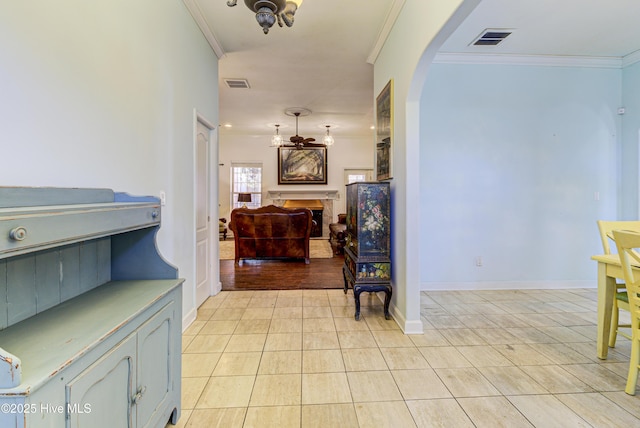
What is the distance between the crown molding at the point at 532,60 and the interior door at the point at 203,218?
9.73 ft

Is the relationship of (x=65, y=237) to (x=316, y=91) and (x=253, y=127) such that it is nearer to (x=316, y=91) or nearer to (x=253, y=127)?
(x=316, y=91)

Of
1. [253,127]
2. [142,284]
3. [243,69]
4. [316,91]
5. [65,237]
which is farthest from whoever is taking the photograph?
[253,127]

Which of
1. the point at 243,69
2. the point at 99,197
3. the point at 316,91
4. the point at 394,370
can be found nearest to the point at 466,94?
the point at 316,91

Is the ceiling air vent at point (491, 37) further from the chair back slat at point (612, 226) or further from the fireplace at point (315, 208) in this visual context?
the fireplace at point (315, 208)

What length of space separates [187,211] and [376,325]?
2.06 meters

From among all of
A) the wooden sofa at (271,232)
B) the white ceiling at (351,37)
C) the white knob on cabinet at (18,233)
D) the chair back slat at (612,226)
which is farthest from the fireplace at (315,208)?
the white knob on cabinet at (18,233)

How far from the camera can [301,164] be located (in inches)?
325

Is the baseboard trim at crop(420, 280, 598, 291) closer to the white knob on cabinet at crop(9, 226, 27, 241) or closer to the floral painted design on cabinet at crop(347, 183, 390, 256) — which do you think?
the floral painted design on cabinet at crop(347, 183, 390, 256)

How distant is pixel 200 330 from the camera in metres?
2.60

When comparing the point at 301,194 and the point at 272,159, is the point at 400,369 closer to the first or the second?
the point at 301,194

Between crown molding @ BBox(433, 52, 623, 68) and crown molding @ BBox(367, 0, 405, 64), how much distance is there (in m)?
0.80

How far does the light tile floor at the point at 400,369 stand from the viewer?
1.58 m

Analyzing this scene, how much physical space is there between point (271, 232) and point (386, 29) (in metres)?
3.53

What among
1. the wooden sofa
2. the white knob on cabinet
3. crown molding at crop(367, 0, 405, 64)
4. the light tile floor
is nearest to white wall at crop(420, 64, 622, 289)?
the light tile floor
